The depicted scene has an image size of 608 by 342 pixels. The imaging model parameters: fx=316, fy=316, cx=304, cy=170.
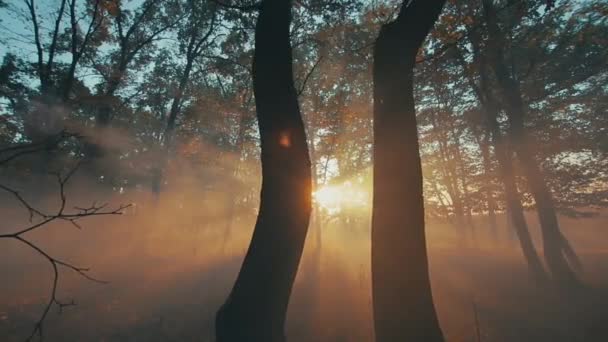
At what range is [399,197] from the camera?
4.48m

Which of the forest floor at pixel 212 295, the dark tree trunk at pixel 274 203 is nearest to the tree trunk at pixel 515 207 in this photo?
the forest floor at pixel 212 295

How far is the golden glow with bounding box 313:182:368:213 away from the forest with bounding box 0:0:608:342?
0.38 metres

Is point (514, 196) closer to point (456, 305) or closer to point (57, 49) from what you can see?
point (456, 305)

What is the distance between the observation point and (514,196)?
50.0ft

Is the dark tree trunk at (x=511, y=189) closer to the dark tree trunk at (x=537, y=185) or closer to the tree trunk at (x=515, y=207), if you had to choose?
the tree trunk at (x=515, y=207)

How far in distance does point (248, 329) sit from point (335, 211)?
114 ft

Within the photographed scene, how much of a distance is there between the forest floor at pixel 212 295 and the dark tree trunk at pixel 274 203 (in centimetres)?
601

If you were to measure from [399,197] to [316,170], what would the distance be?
790 inches

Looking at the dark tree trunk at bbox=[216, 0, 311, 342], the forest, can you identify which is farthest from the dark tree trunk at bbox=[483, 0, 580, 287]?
the dark tree trunk at bbox=[216, 0, 311, 342]

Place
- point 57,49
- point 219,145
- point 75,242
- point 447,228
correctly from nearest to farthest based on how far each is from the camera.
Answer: point 57,49 → point 75,242 → point 219,145 → point 447,228

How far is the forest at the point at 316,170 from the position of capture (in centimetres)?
455

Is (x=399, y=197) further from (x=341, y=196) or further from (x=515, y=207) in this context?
(x=341, y=196)

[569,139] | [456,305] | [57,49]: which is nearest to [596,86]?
[569,139]

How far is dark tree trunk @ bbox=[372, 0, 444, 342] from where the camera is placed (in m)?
4.14
